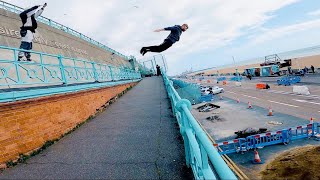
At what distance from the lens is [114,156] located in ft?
15.6

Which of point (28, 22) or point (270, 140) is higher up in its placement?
point (28, 22)

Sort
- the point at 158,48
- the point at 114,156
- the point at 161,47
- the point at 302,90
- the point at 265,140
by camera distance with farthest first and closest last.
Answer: the point at 302,90
the point at 265,140
the point at 158,48
the point at 161,47
the point at 114,156

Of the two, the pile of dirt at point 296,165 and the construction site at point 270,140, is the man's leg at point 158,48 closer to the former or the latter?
the construction site at point 270,140

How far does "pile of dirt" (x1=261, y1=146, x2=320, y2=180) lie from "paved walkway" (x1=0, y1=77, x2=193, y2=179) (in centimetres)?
545

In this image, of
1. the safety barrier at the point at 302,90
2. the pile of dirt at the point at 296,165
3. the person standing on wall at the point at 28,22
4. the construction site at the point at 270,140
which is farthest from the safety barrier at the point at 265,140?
the safety barrier at the point at 302,90

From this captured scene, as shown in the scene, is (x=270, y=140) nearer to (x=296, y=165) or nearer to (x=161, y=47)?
(x=296, y=165)

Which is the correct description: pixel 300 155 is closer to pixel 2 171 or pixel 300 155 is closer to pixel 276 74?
pixel 2 171

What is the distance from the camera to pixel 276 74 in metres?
55.7

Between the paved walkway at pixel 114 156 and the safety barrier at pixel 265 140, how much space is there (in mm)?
6430

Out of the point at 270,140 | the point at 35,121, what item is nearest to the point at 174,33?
the point at 35,121

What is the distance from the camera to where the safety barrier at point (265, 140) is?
12.3 metres

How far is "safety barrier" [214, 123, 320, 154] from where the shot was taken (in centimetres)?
1228

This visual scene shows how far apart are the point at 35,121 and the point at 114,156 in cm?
204

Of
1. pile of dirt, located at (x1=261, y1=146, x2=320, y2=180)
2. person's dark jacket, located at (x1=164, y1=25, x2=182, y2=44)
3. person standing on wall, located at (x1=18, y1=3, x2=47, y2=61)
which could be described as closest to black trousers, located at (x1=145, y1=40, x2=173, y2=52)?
person's dark jacket, located at (x1=164, y1=25, x2=182, y2=44)
